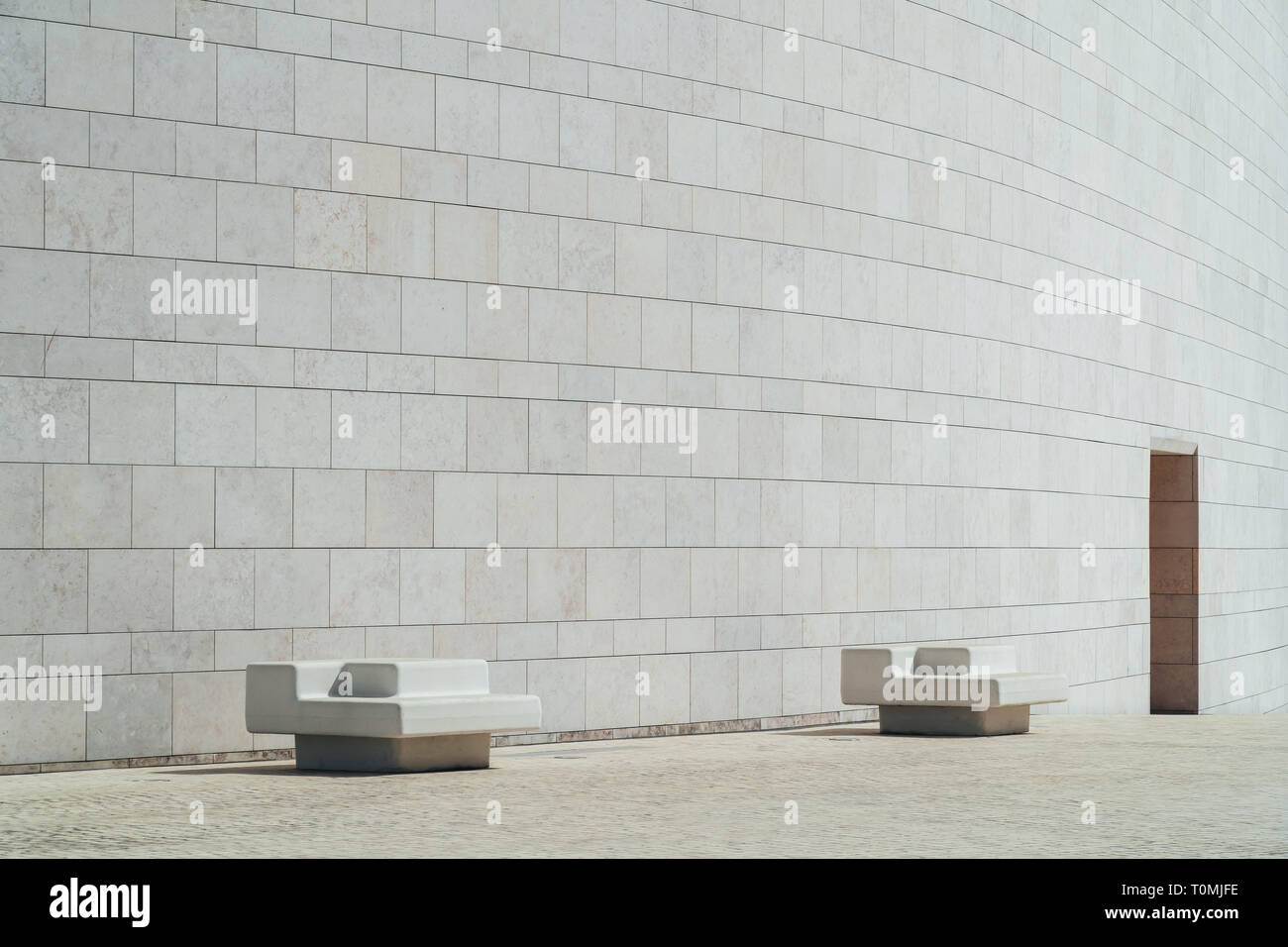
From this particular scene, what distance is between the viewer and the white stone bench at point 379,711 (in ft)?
39.9

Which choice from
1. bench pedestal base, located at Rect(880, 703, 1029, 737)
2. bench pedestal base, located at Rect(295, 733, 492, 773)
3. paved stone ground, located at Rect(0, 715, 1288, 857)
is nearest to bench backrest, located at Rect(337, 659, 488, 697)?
bench pedestal base, located at Rect(295, 733, 492, 773)

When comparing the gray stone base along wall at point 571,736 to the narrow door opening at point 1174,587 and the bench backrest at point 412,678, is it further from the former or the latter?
the narrow door opening at point 1174,587

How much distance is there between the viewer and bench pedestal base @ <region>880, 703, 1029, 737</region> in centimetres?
1598

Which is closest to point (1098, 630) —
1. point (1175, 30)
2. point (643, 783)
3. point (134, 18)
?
point (1175, 30)

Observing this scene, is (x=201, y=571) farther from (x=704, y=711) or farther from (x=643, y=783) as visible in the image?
(x=704, y=711)

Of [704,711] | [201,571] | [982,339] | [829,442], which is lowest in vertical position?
[704,711]

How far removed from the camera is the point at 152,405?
13477mm

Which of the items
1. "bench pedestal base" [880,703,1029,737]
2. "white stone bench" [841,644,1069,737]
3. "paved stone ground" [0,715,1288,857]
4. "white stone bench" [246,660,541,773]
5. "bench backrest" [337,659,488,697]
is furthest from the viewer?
"bench pedestal base" [880,703,1029,737]

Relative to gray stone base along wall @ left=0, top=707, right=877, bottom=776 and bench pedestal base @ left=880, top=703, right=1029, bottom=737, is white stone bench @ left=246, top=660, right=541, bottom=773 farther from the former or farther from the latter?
bench pedestal base @ left=880, top=703, right=1029, bottom=737

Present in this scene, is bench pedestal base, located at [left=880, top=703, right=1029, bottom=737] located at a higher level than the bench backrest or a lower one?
lower

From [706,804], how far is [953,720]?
603 cm

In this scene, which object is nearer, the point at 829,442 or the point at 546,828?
the point at 546,828

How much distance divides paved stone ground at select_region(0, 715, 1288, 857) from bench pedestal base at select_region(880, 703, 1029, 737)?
70cm

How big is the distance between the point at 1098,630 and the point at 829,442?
6.67 metres
